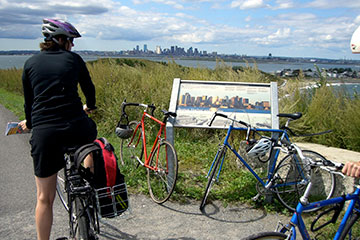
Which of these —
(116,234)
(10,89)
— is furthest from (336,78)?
(10,89)

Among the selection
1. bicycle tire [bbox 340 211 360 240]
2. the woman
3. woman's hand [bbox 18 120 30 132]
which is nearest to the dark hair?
the woman

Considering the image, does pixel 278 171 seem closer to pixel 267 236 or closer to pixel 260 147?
pixel 260 147

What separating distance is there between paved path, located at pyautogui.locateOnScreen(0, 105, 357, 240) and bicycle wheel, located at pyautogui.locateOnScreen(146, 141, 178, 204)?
0.52ft

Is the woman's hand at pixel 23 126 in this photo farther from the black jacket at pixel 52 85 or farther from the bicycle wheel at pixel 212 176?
the bicycle wheel at pixel 212 176

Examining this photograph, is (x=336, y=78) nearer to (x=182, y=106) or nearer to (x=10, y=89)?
(x=182, y=106)

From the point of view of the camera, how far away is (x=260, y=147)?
4.58m

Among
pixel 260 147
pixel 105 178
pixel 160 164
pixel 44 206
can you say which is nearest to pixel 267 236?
pixel 105 178

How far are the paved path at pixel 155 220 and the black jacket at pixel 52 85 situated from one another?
175 centimetres

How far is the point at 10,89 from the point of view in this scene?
76.4ft

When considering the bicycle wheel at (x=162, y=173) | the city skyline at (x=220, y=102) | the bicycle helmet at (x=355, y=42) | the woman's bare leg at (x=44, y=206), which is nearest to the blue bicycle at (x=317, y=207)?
the bicycle helmet at (x=355, y=42)

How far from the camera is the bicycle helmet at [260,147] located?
4.58m

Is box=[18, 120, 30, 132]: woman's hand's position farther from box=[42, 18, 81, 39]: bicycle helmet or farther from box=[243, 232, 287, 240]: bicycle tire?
box=[243, 232, 287, 240]: bicycle tire

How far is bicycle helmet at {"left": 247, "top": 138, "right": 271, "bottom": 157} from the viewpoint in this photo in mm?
4582

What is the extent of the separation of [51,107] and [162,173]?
2489 millimetres
